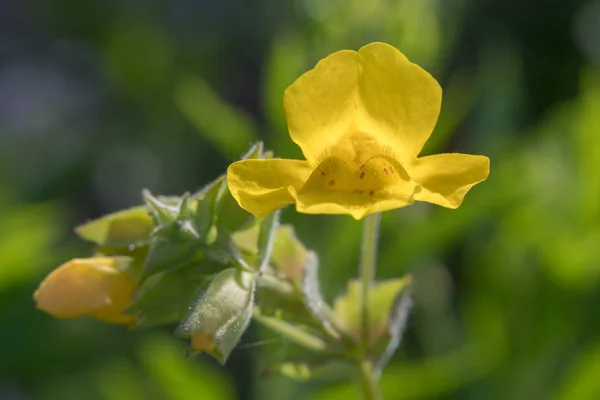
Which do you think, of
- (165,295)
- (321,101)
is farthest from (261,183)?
(165,295)

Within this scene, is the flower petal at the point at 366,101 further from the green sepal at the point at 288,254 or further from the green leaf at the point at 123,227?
the green leaf at the point at 123,227

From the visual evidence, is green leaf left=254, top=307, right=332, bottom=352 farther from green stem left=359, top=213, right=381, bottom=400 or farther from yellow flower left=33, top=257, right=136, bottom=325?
yellow flower left=33, top=257, right=136, bottom=325

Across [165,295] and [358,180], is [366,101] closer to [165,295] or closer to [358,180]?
[358,180]

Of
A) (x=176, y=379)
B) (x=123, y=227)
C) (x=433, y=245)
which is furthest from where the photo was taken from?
(x=433, y=245)

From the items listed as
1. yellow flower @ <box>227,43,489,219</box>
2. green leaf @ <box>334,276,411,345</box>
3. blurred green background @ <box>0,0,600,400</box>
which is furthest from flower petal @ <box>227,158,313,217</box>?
blurred green background @ <box>0,0,600,400</box>

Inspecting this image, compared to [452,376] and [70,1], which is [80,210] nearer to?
[70,1]

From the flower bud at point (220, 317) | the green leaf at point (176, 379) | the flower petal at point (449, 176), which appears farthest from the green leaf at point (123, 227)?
the green leaf at point (176, 379)

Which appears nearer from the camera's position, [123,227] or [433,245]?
[123,227]

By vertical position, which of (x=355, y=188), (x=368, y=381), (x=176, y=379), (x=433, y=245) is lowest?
(x=176, y=379)
